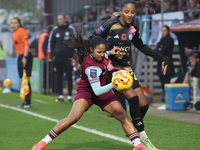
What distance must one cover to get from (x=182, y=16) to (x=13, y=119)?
25.4 ft

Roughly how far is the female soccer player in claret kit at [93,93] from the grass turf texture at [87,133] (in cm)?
76

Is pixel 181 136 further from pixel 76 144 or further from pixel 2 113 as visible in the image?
pixel 2 113

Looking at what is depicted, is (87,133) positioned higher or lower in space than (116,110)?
lower

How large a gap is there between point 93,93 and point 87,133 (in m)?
2.01

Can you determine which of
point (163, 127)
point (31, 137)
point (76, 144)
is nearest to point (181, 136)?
point (163, 127)

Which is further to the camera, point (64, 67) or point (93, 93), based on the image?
point (64, 67)

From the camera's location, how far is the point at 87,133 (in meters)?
8.38

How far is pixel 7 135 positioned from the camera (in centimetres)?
823

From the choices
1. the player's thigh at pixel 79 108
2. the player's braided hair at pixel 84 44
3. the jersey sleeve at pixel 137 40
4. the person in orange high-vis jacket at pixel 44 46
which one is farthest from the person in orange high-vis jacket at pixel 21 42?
the player's thigh at pixel 79 108

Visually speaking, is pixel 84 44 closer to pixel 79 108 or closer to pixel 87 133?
pixel 79 108

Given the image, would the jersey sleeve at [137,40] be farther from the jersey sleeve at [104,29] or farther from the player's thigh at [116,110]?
the player's thigh at [116,110]

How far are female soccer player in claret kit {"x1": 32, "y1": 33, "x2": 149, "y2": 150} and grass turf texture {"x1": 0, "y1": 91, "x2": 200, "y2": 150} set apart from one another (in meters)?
0.76

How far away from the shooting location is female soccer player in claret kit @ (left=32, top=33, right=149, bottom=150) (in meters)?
6.12

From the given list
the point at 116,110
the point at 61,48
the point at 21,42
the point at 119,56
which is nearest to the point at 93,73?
the point at 116,110
